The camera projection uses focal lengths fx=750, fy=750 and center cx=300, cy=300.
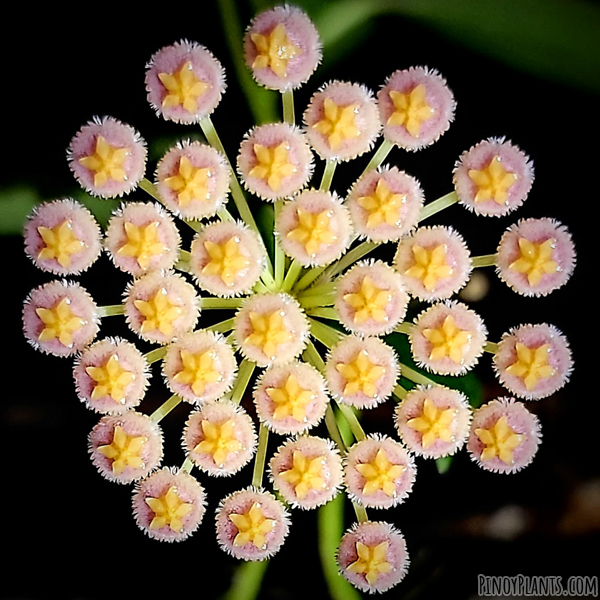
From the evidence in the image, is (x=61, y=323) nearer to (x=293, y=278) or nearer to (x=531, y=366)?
(x=293, y=278)

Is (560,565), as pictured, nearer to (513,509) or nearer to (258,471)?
(513,509)

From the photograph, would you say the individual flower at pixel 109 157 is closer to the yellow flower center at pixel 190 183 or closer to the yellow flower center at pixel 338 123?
the yellow flower center at pixel 190 183

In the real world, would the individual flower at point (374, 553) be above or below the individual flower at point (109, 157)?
below

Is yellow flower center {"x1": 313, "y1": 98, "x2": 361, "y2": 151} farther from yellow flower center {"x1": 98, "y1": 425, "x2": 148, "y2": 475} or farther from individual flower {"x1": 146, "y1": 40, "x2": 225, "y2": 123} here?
yellow flower center {"x1": 98, "y1": 425, "x2": 148, "y2": 475}

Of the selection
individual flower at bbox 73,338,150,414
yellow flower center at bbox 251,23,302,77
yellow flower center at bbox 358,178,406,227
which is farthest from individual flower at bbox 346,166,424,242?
individual flower at bbox 73,338,150,414

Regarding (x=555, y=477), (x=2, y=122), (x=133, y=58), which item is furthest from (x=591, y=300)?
(x=2, y=122)

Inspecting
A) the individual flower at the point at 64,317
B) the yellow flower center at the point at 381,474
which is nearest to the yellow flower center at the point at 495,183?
the yellow flower center at the point at 381,474
